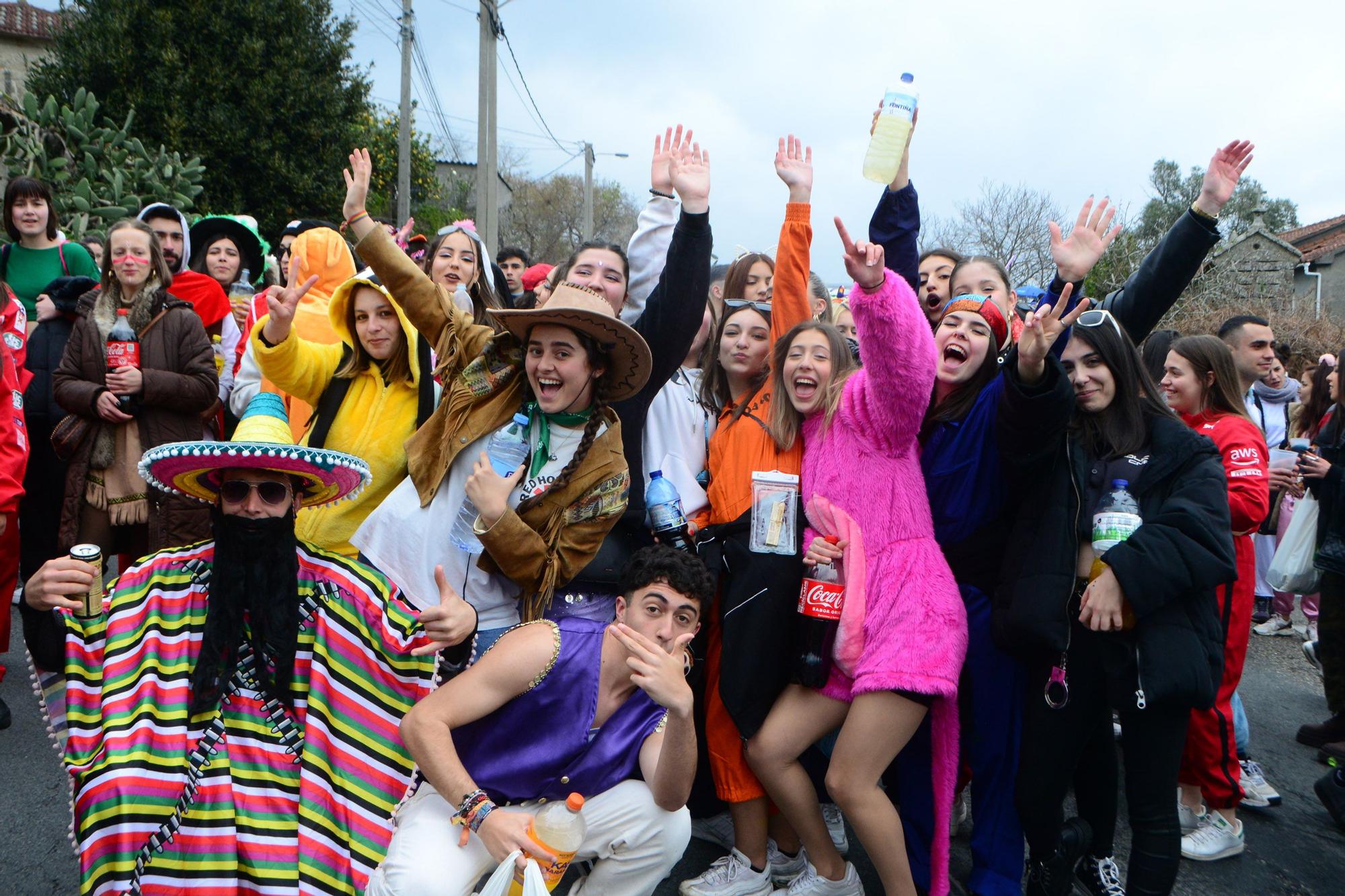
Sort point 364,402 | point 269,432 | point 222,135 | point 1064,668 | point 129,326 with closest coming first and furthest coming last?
1. point 269,432
2. point 1064,668
3. point 364,402
4. point 129,326
5. point 222,135

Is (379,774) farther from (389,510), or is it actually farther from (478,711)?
(389,510)

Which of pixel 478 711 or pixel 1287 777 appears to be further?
pixel 1287 777

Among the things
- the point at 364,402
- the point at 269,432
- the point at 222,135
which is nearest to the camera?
the point at 269,432

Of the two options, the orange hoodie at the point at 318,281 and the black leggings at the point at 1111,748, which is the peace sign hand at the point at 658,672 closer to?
the black leggings at the point at 1111,748

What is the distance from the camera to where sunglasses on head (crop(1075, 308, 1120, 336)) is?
3.14 m

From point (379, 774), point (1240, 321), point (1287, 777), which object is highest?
point (1240, 321)

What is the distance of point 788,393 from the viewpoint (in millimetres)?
3531

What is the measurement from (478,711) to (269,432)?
104 centimetres

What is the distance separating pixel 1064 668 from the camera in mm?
3064

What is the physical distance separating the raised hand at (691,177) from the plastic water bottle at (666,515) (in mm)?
1010

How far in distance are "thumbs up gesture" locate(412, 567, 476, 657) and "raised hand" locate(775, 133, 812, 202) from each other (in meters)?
2.17

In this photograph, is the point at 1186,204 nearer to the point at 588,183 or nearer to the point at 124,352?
the point at 588,183

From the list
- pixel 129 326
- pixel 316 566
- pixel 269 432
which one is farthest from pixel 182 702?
pixel 129 326

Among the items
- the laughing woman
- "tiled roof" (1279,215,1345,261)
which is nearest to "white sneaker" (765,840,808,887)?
the laughing woman
